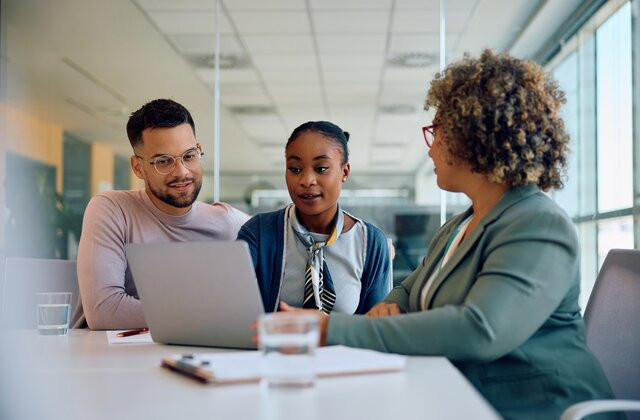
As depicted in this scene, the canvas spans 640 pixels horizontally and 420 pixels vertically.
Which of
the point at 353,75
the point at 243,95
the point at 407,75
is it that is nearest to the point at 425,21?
the point at 407,75

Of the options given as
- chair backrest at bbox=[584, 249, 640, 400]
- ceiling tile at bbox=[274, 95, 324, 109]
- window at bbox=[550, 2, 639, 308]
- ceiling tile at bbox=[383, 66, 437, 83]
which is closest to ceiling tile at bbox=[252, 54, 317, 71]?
ceiling tile at bbox=[274, 95, 324, 109]

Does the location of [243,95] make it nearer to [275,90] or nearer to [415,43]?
[275,90]

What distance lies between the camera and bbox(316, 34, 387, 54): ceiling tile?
5238 millimetres

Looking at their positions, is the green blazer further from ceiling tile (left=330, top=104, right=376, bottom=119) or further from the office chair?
ceiling tile (left=330, top=104, right=376, bottom=119)

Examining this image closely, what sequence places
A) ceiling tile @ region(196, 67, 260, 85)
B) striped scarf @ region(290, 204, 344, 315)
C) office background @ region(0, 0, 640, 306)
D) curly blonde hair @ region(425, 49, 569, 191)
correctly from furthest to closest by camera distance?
→ ceiling tile @ region(196, 67, 260, 85) < office background @ region(0, 0, 640, 306) < striped scarf @ region(290, 204, 344, 315) < curly blonde hair @ region(425, 49, 569, 191)

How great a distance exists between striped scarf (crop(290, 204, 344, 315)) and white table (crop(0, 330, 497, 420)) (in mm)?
736

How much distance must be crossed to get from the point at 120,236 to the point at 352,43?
3441mm

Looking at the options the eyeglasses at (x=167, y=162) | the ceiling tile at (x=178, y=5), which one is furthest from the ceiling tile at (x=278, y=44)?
the eyeglasses at (x=167, y=162)

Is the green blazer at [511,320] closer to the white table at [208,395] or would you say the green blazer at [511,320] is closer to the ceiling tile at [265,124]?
the white table at [208,395]

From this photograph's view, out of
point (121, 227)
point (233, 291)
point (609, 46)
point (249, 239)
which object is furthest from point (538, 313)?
point (609, 46)

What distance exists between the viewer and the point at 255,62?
557 cm

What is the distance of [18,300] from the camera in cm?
234

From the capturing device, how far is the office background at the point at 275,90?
4.87 meters

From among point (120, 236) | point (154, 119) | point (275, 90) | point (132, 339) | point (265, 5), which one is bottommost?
point (132, 339)
